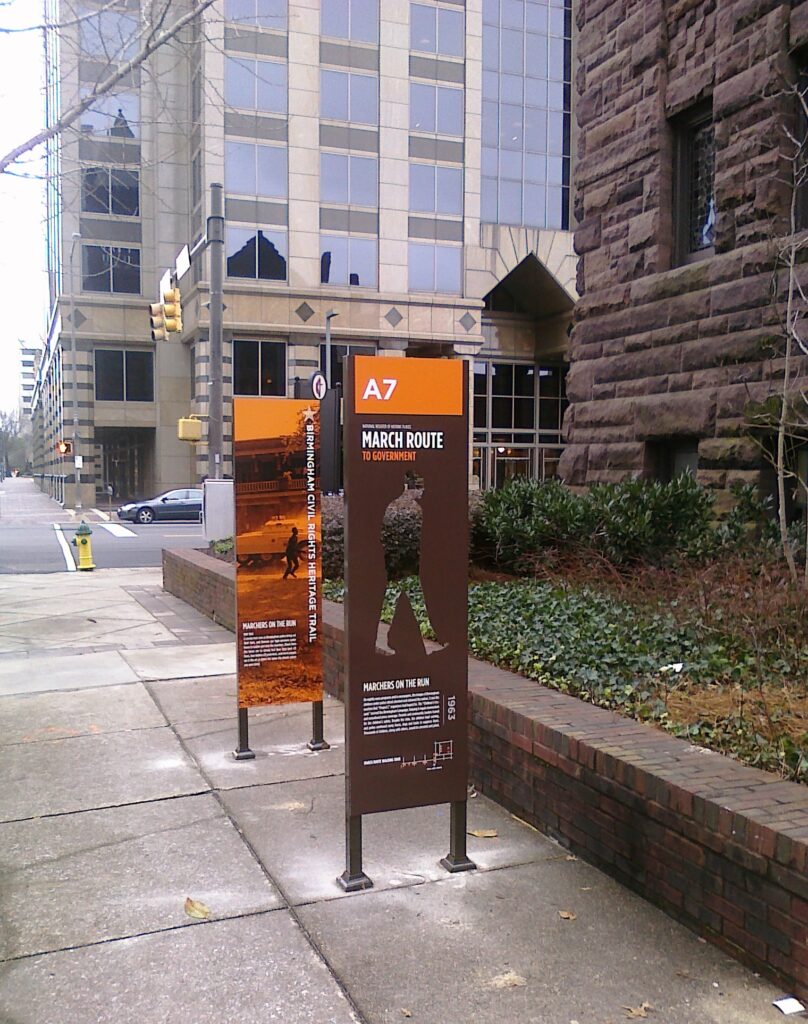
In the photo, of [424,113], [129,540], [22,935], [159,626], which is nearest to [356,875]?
[22,935]

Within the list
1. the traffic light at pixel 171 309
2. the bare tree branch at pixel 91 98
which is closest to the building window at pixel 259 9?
the traffic light at pixel 171 309

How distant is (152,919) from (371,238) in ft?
136

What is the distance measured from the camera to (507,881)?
161 inches

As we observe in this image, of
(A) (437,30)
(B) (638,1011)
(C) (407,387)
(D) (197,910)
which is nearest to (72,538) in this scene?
(D) (197,910)

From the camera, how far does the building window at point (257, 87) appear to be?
39500 mm

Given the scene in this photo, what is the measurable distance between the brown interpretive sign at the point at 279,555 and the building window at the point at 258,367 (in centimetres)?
3613

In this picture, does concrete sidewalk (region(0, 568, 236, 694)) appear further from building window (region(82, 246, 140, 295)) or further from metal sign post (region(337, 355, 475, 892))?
building window (region(82, 246, 140, 295))

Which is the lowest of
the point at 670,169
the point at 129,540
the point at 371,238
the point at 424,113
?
the point at 129,540

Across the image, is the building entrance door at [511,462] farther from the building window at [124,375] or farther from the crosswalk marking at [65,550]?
the crosswalk marking at [65,550]

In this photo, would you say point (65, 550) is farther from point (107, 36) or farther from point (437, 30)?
point (437, 30)

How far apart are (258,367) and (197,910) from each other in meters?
39.7

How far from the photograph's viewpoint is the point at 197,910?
3.80m

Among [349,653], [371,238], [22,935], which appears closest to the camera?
[22,935]

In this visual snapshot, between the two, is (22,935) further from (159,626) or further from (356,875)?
(159,626)
